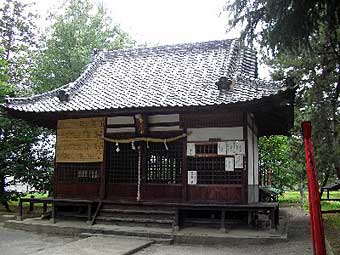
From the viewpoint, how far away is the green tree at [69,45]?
21.4 metres

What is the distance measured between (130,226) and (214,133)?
155 inches

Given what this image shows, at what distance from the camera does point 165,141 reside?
1223 cm

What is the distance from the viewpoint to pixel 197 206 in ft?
36.2

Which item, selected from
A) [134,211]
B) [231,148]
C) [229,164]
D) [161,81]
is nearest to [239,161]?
[229,164]

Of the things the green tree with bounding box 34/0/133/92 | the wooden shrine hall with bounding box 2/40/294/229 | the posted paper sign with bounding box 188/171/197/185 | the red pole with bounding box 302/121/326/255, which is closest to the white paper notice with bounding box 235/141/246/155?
the wooden shrine hall with bounding box 2/40/294/229

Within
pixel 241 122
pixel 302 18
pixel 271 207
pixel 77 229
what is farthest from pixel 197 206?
pixel 302 18

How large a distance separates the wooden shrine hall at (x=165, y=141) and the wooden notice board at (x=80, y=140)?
0.04m

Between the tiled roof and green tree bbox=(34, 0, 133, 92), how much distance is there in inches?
154

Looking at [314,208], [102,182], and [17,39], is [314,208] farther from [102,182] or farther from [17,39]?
[17,39]

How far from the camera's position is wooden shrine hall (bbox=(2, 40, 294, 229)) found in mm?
11367

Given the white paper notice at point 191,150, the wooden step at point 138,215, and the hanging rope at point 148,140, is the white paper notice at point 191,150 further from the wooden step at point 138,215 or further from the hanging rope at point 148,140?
the wooden step at point 138,215

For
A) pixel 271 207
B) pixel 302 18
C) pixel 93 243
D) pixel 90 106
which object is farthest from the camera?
pixel 90 106

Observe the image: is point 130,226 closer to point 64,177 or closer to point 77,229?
point 77,229

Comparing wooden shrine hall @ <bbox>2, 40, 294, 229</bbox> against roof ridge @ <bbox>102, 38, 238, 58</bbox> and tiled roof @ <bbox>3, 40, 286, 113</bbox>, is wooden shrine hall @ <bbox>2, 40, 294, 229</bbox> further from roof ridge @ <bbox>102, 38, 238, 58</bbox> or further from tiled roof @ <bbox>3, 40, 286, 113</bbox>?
roof ridge @ <bbox>102, 38, 238, 58</bbox>
